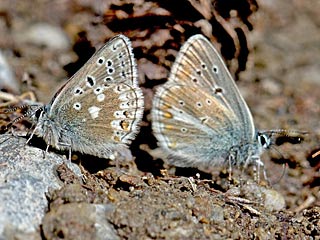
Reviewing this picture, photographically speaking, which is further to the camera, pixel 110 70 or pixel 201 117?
pixel 201 117

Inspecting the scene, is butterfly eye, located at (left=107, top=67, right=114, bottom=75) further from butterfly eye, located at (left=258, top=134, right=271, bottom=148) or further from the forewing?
butterfly eye, located at (left=258, top=134, right=271, bottom=148)

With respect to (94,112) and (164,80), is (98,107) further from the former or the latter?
(164,80)

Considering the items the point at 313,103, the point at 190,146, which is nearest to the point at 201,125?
the point at 190,146

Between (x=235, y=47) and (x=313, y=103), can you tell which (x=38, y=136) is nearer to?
(x=235, y=47)

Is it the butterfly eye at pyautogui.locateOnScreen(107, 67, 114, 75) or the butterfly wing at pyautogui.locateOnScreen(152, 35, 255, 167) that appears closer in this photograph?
the butterfly eye at pyautogui.locateOnScreen(107, 67, 114, 75)

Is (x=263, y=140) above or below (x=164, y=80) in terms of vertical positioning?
below

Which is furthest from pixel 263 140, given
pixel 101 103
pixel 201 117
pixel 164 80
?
pixel 101 103

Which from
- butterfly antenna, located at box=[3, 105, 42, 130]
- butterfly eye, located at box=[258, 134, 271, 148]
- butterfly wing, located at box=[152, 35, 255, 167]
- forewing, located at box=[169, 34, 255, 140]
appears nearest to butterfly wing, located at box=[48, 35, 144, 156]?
butterfly antenna, located at box=[3, 105, 42, 130]
